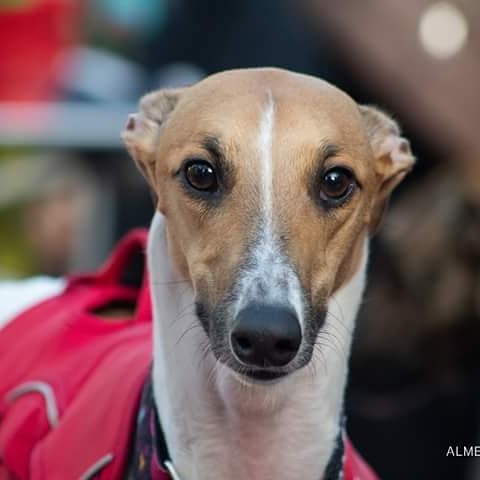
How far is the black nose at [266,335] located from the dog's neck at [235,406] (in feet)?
0.55

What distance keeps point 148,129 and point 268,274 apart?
390mm

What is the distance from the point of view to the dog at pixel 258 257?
6.39ft

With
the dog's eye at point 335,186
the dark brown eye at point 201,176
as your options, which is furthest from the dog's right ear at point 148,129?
the dog's eye at point 335,186

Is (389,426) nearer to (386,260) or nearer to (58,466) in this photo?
(386,260)

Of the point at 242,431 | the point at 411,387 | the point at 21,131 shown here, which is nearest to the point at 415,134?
the point at 411,387

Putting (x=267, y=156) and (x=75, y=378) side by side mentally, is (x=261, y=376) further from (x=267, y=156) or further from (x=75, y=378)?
(x=75, y=378)

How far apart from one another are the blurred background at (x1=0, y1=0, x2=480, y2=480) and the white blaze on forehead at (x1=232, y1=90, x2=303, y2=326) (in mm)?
1506

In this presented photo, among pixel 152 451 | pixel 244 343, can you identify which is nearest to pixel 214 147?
pixel 244 343

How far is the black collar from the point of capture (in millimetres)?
2150

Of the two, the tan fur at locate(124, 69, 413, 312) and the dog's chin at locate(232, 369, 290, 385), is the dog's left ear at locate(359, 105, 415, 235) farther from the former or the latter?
the dog's chin at locate(232, 369, 290, 385)

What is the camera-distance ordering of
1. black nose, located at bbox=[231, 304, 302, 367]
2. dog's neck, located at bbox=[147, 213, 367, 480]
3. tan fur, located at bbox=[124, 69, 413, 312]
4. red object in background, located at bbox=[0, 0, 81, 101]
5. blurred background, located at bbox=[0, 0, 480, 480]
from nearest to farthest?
black nose, located at bbox=[231, 304, 302, 367], tan fur, located at bbox=[124, 69, 413, 312], dog's neck, located at bbox=[147, 213, 367, 480], blurred background, located at bbox=[0, 0, 480, 480], red object in background, located at bbox=[0, 0, 81, 101]

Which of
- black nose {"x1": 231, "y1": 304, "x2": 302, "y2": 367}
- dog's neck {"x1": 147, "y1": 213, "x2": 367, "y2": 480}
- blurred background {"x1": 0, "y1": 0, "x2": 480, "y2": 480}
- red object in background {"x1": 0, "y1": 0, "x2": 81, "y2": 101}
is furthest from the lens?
red object in background {"x1": 0, "y1": 0, "x2": 81, "y2": 101}

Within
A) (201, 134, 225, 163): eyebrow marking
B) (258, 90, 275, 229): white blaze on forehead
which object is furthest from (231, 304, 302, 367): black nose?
(201, 134, 225, 163): eyebrow marking

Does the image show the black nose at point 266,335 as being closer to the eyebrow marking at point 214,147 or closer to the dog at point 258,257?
the dog at point 258,257
